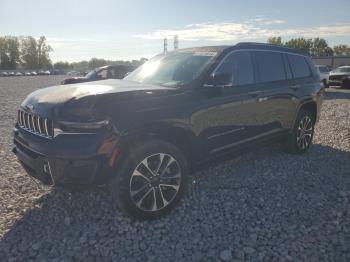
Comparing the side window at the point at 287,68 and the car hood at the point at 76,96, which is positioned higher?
the side window at the point at 287,68

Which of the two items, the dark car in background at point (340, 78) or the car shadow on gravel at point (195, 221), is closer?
the car shadow on gravel at point (195, 221)

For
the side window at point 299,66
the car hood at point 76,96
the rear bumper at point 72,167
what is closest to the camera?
the rear bumper at point 72,167

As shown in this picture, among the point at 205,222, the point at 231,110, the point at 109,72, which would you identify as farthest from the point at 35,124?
the point at 109,72

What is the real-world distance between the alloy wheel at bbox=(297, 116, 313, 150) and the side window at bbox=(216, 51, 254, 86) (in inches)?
72.4

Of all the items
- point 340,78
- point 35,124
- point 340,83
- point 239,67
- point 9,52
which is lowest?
point 340,83

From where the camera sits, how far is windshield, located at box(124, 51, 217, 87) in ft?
13.6

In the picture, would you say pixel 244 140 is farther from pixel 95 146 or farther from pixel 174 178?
pixel 95 146

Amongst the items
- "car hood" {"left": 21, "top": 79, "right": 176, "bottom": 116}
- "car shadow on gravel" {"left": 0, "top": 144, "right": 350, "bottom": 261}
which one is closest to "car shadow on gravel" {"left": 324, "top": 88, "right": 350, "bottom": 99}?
"car shadow on gravel" {"left": 0, "top": 144, "right": 350, "bottom": 261}

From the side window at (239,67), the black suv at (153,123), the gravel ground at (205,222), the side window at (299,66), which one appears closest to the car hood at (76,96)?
the black suv at (153,123)

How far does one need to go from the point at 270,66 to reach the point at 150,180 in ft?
9.51

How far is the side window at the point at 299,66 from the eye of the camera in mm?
5820

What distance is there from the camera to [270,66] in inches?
205

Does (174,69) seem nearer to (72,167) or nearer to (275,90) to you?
(275,90)

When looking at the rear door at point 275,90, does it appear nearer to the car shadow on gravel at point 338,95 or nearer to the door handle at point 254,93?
the door handle at point 254,93
